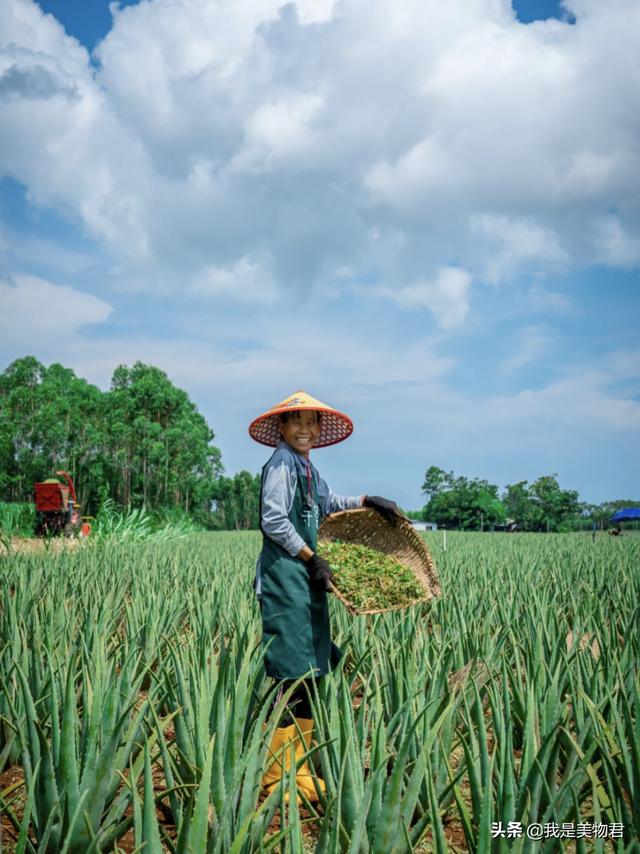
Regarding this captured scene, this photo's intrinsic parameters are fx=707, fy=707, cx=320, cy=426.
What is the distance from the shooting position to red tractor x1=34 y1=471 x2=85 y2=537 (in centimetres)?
1391

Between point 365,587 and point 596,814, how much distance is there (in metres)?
1.63

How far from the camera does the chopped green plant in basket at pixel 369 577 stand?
3037 mm

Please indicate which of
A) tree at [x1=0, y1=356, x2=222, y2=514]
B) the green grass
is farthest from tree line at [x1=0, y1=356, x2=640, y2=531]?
the green grass

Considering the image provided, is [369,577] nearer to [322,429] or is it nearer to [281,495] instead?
[322,429]

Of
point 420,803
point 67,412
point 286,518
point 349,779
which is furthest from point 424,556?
point 67,412

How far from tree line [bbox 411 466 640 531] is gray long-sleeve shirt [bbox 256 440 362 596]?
54.8 m

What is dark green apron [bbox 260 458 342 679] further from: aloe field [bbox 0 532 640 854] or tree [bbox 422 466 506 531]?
tree [bbox 422 466 506 531]

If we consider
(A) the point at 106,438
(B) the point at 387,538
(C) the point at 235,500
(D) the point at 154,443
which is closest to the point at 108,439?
(A) the point at 106,438

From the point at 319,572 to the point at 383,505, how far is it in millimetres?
515

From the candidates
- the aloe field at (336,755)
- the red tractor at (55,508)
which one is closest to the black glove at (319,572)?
the aloe field at (336,755)

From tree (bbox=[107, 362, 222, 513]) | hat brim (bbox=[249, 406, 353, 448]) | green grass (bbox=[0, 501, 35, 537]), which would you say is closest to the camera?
hat brim (bbox=[249, 406, 353, 448])

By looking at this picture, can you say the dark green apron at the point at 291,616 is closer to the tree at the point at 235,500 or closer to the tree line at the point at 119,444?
the tree line at the point at 119,444

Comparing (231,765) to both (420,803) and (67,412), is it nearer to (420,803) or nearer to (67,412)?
(420,803)

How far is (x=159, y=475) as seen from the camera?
36094mm
